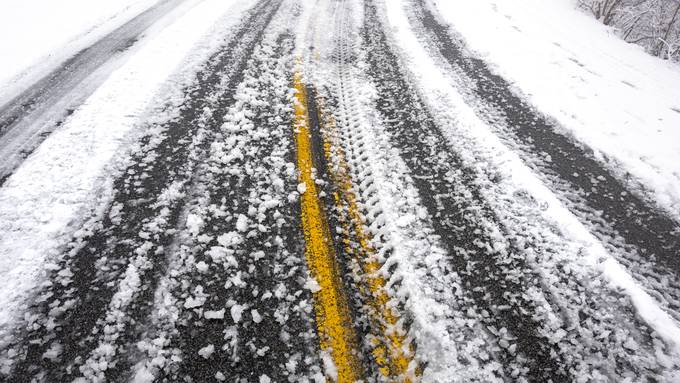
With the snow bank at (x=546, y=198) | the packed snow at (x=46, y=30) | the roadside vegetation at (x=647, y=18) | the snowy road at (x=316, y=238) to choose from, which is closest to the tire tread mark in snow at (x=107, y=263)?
the snowy road at (x=316, y=238)

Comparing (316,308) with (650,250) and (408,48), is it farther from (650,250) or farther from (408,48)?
(408,48)

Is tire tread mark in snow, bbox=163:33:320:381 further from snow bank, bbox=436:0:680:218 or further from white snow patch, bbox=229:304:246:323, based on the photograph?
snow bank, bbox=436:0:680:218

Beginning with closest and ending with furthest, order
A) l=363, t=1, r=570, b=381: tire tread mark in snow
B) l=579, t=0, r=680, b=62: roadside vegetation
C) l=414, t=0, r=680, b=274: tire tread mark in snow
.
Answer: l=363, t=1, r=570, b=381: tire tread mark in snow, l=414, t=0, r=680, b=274: tire tread mark in snow, l=579, t=0, r=680, b=62: roadside vegetation

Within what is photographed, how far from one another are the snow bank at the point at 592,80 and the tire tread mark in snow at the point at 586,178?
0.22m

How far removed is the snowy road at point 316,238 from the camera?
2121 millimetres

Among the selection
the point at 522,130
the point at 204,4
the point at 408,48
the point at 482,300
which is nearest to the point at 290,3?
the point at 204,4

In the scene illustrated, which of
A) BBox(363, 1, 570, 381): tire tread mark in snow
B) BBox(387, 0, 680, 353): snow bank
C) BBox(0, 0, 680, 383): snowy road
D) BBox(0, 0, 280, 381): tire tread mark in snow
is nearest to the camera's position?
BBox(0, 0, 280, 381): tire tread mark in snow

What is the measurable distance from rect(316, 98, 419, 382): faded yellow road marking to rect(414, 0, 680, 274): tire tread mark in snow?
1.99 m

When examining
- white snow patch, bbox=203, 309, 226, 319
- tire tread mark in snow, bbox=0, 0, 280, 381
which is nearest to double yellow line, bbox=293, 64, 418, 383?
white snow patch, bbox=203, 309, 226, 319

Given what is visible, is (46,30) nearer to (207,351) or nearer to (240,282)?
(240,282)

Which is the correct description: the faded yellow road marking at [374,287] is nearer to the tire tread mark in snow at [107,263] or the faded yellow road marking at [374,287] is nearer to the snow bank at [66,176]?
the tire tread mark in snow at [107,263]

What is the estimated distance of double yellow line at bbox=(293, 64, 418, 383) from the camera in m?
2.09

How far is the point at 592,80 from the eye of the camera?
5773mm

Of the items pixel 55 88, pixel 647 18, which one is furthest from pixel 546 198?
pixel 647 18
